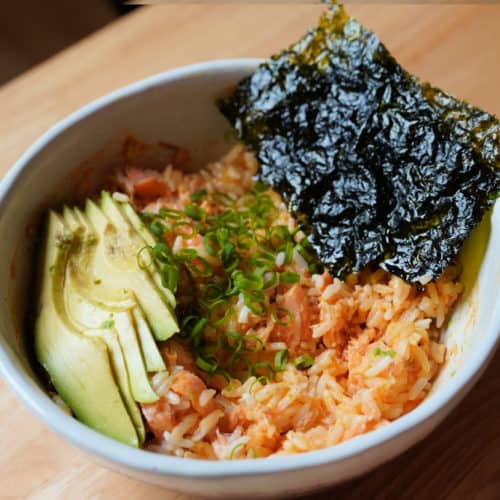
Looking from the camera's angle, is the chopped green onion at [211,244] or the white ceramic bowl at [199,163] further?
the chopped green onion at [211,244]

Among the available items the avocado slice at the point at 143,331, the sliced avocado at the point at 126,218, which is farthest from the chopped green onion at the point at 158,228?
the avocado slice at the point at 143,331

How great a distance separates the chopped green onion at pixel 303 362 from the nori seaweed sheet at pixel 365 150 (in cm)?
22

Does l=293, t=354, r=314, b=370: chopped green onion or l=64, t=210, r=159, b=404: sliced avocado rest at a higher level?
l=64, t=210, r=159, b=404: sliced avocado

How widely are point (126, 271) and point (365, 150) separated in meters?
0.65

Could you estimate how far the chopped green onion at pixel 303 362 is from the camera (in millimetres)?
1501

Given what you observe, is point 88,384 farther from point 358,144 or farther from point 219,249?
point 358,144

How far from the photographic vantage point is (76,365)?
1410 millimetres

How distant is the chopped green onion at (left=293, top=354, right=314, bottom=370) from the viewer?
4.92ft

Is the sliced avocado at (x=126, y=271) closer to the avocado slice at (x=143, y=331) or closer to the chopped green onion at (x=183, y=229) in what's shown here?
the avocado slice at (x=143, y=331)

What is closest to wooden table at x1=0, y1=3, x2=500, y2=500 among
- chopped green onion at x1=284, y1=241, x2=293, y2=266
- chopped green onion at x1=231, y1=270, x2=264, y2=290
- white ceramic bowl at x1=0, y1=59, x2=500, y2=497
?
white ceramic bowl at x1=0, y1=59, x2=500, y2=497

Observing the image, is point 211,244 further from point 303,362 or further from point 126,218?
point 303,362

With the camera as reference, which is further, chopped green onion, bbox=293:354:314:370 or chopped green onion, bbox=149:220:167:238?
chopped green onion, bbox=149:220:167:238

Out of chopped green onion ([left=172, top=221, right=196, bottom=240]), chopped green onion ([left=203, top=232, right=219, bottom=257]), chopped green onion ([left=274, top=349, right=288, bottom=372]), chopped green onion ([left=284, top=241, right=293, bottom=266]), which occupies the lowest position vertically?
chopped green onion ([left=274, top=349, right=288, bottom=372])

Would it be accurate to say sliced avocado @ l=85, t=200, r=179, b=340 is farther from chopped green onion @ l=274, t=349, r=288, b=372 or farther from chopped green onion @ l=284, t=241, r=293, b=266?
chopped green onion @ l=284, t=241, r=293, b=266
